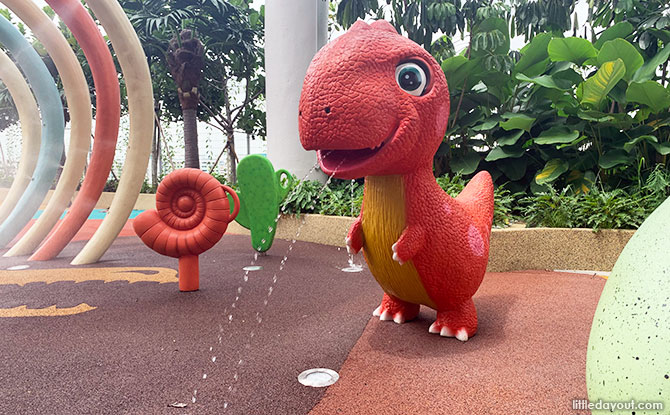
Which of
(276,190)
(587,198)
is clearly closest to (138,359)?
(276,190)

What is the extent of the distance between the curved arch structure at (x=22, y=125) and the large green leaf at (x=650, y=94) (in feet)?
17.0

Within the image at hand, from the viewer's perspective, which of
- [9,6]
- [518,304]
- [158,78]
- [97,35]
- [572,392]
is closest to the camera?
[572,392]

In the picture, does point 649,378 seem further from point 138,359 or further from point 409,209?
point 138,359

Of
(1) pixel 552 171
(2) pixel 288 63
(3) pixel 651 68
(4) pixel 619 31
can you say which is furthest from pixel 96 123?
(4) pixel 619 31

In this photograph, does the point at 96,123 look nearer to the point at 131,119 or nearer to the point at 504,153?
the point at 131,119

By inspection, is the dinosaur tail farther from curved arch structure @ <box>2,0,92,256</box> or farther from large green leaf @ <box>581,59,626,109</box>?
curved arch structure @ <box>2,0,92,256</box>

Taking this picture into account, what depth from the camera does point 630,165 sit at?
15.4 feet

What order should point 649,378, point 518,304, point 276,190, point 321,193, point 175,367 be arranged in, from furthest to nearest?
point 321,193
point 276,190
point 518,304
point 175,367
point 649,378

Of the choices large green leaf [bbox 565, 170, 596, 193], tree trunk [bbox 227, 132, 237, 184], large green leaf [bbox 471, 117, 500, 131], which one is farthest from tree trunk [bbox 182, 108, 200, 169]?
large green leaf [bbox 565, 170, 596, 193]

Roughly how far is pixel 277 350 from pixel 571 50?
15.8ft

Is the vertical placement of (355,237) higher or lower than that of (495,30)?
lower

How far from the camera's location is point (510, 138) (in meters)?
5.24

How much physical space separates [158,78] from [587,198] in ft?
26.6

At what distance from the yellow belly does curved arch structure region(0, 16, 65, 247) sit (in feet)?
6.38
